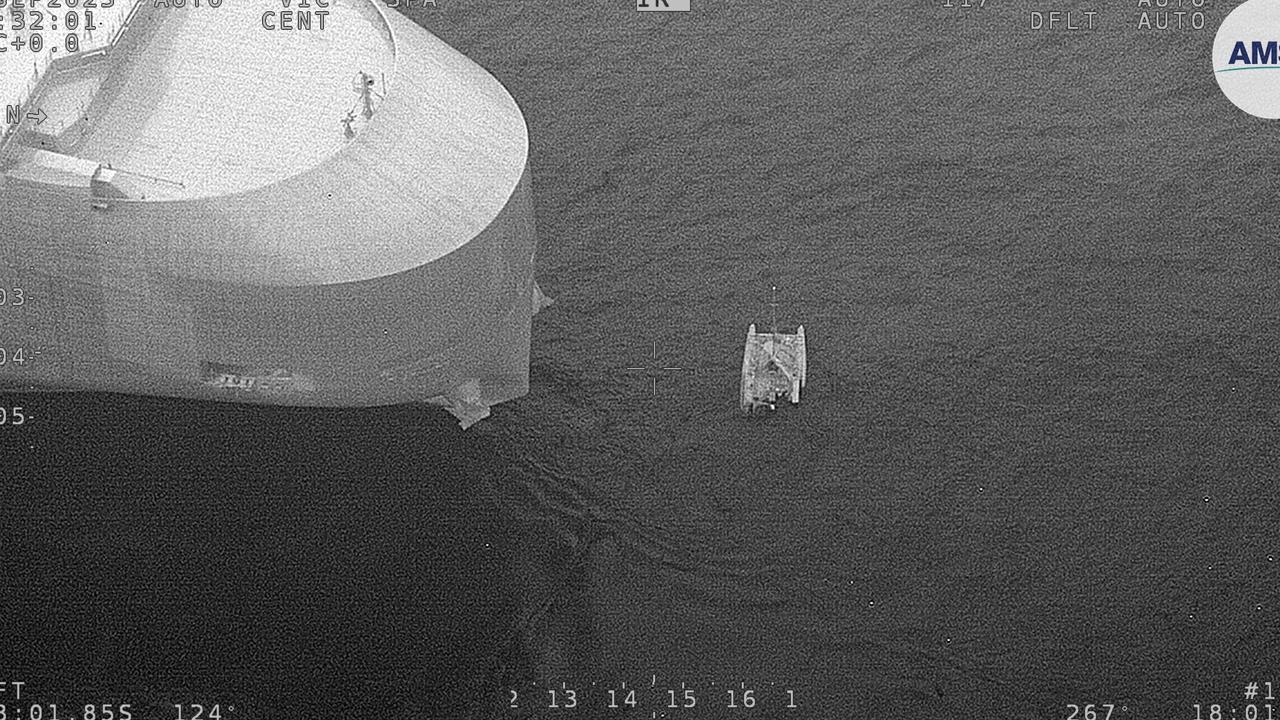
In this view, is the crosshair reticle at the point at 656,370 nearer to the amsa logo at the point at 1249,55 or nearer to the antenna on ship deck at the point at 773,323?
the antenna on ship deck at the point at 773,323

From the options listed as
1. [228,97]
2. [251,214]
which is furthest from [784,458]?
[228,97]

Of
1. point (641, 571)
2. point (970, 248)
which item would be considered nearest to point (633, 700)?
point (641, 571)

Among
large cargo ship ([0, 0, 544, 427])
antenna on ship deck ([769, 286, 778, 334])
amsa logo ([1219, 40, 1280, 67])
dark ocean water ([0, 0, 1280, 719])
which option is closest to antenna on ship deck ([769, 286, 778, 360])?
antenna on ship deck ([769, 286, 778, 334])

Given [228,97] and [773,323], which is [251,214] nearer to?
[228,97]

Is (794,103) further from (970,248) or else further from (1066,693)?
(1066,693)

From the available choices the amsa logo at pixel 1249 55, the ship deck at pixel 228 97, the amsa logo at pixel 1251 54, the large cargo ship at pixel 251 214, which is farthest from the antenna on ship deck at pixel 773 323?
the amsa logo at pixel 1251 54

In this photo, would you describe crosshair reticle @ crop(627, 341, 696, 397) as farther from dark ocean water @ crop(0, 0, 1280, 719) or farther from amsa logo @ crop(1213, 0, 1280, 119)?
amsa logo @ crop(1213, 0, 1280, 119)
